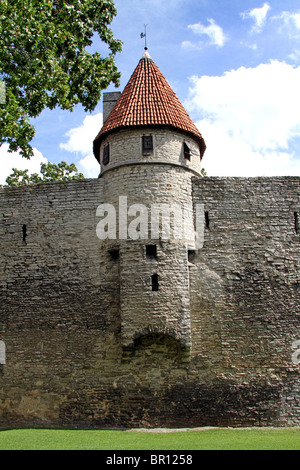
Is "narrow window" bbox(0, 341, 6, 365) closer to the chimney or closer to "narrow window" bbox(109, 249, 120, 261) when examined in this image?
"narrow window" bbox(109, 249, 120, 261)

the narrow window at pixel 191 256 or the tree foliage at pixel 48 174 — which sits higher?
the tree foliage at pixel 48 174

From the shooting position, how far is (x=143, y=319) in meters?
13.5

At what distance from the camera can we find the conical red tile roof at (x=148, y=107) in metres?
15.0

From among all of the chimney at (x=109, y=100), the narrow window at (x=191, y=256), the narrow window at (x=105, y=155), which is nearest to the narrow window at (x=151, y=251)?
the narrow window at (x=191, y=256)

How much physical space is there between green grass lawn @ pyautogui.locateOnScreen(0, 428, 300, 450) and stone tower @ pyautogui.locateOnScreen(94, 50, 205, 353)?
96.9 inches

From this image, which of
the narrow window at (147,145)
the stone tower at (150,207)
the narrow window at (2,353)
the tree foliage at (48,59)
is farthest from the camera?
the narrow window at (147,145)

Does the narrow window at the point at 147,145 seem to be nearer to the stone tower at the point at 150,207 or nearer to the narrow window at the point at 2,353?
the stone tower at the point at 150,207

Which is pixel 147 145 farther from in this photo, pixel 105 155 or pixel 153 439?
pixel 153 439

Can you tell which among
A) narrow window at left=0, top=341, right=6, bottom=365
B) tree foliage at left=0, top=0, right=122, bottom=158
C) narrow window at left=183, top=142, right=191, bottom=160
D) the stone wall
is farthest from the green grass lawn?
narrow window at left=183, top=142, right=191, bottom=160

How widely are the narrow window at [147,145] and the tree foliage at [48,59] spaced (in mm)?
2013

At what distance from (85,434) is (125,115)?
30.4 feet

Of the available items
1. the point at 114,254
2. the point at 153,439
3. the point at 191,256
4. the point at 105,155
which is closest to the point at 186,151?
the point at 105,155
